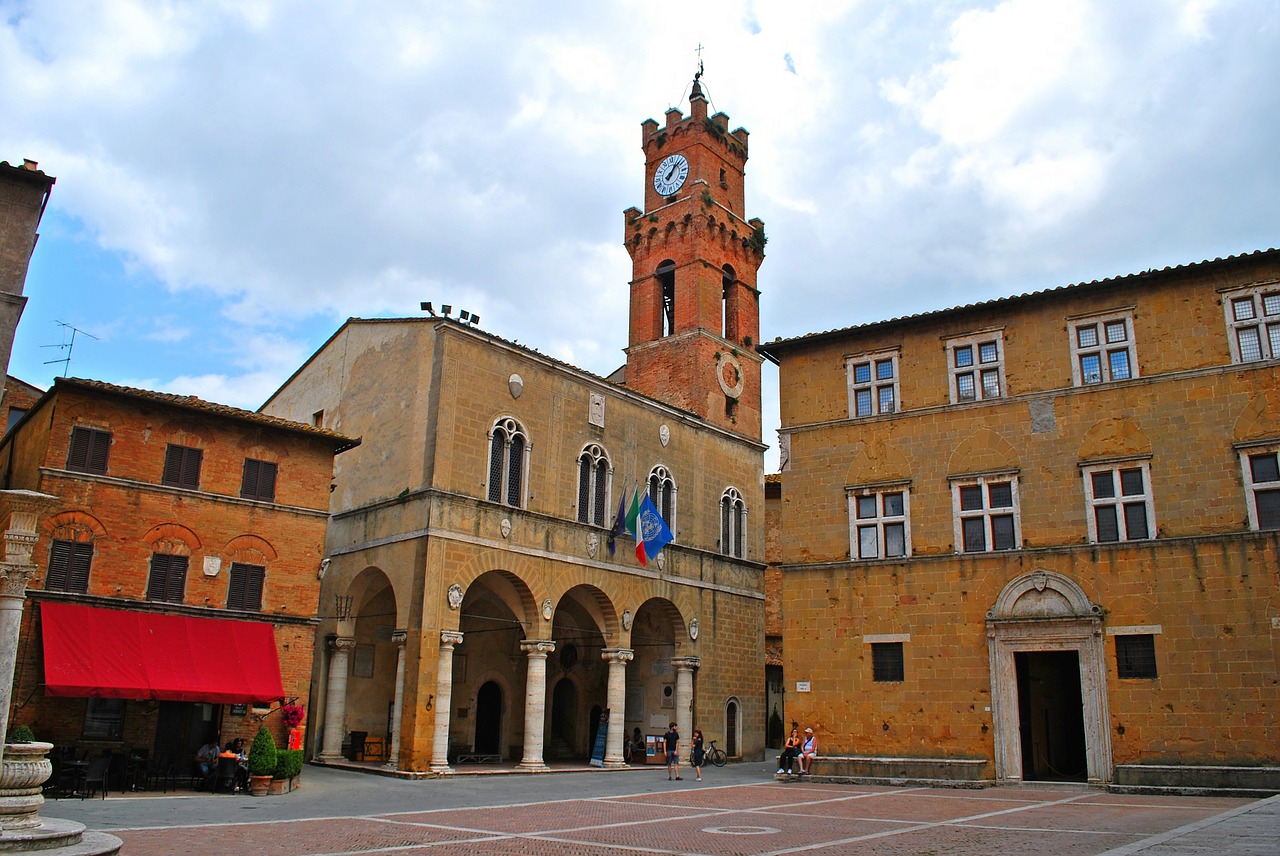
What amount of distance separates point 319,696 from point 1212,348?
83.5 feet

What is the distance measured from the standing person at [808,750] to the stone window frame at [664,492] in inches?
399

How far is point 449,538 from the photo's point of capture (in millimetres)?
26422

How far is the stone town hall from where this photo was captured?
2681cm

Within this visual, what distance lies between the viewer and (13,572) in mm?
11406

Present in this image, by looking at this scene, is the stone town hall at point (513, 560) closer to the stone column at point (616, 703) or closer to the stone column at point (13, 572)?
the stone column at point (616, 703)

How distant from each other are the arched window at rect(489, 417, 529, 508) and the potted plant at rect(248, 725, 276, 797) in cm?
927

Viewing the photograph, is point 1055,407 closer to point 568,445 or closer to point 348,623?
point 568,445

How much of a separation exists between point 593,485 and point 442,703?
27.8ft

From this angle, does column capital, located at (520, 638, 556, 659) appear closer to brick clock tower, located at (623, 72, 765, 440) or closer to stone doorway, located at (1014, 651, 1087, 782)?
stone doorway, located at (1014, 651, 1087, 782)

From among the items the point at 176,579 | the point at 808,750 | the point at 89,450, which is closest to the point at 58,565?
the point at 176,579

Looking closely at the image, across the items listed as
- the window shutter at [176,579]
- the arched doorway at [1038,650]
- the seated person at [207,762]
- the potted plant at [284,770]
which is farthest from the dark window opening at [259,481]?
the arched doorway at [1038,650]

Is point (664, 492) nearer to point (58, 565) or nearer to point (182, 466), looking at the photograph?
point (182, 466)

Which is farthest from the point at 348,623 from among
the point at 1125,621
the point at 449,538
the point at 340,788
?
the point at 1125,621

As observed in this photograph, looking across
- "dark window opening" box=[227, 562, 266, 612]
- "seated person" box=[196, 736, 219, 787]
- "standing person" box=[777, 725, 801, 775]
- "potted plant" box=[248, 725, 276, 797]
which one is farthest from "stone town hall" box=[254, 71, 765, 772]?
"standing person" box=[777, 725, 801, 775]
